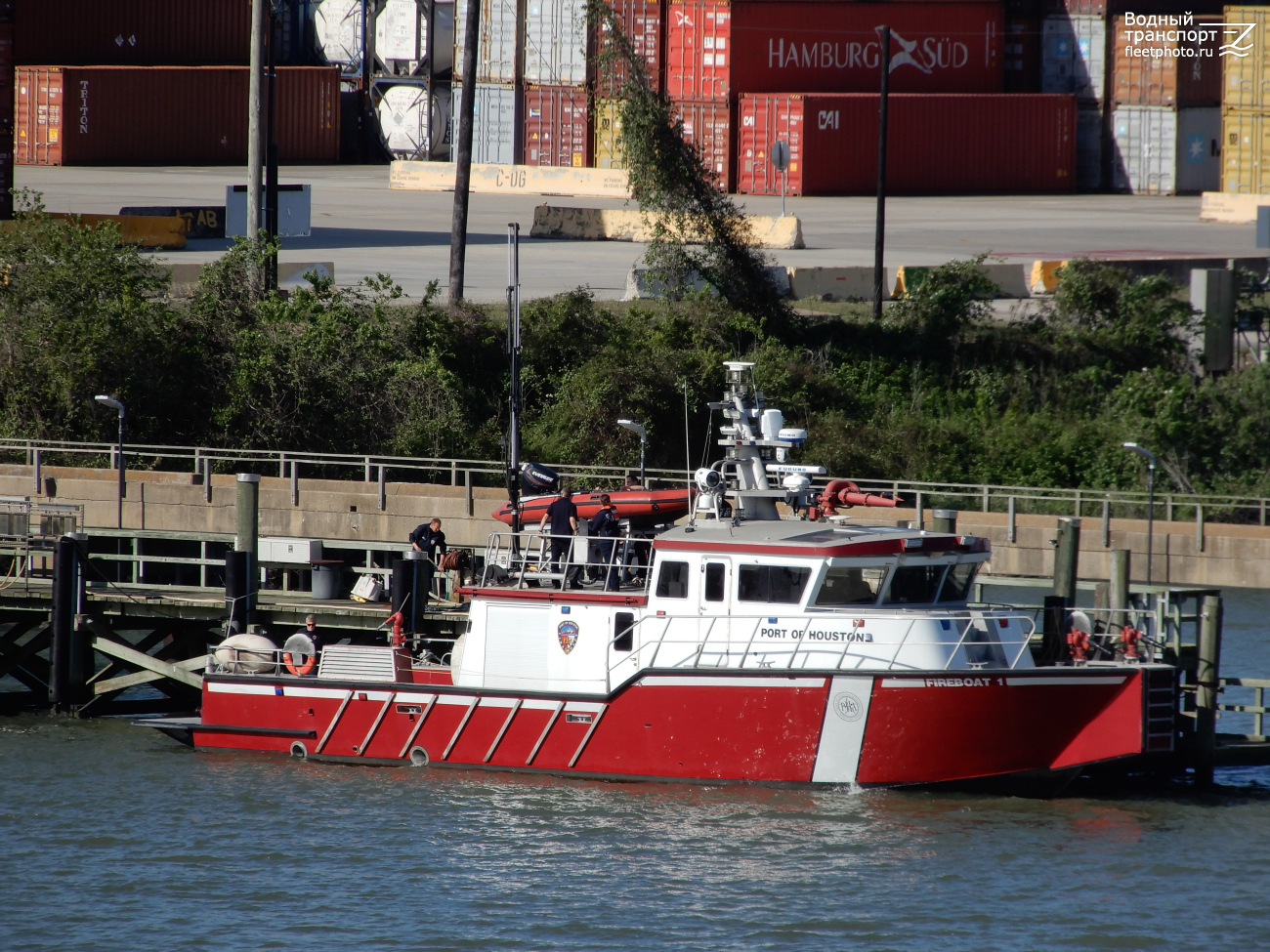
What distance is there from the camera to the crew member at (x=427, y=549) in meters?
23.3

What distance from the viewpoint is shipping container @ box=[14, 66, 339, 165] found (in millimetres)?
69812

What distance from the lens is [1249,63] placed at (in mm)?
63906

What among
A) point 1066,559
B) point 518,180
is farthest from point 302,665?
point 518,180

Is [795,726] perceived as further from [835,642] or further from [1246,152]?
[1246,152]

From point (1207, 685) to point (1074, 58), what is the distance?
179 ft

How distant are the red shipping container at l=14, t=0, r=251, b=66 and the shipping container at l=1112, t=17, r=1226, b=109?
37.6 m

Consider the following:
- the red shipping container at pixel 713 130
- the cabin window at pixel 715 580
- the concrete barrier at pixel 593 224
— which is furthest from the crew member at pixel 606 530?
the red shipping container at pixel 713 130

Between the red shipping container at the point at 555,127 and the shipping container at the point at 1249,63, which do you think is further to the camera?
the red shipping container at the point at 555,127

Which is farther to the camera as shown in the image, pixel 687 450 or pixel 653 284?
pixel 653 284

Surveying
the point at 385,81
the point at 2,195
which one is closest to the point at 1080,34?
the point at 385,81

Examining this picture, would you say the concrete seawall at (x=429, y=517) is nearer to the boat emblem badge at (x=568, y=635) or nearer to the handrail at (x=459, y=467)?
the handrail at (x=459, y=467)

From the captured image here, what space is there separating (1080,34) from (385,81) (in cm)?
3030

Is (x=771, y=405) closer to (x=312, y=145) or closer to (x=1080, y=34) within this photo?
(x=1080, y=34)

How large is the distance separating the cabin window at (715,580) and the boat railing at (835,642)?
0.84ft
